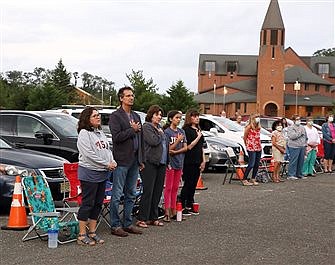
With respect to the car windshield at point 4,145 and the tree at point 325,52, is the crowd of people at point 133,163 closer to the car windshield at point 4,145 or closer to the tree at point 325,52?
the car windshield at point 4,145

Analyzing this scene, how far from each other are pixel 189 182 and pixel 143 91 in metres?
40.4

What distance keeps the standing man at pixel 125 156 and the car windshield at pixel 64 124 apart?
5.13 m

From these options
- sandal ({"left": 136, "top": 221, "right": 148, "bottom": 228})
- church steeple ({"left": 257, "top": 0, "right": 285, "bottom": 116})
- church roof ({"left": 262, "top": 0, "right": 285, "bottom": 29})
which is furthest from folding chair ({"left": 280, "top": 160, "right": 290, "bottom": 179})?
church roof ({"left": 262, "top": 0, "right": 285, "bottom": 29})

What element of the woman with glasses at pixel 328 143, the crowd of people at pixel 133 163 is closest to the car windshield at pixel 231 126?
the woman with glasses at pixel 328 143

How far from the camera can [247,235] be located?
8.67 meters

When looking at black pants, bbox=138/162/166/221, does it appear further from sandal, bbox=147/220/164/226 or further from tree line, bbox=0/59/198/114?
tree line, bbox=0/59/198/114

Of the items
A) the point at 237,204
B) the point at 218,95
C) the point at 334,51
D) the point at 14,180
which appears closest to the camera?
the point at 14,180

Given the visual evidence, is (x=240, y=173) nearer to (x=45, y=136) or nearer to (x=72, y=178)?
(x=45, y=136)

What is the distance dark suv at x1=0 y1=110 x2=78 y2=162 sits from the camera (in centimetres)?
1330

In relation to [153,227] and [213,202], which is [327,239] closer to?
[153,227]

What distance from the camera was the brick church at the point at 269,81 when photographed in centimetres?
9294

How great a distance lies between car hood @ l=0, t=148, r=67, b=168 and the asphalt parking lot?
0.99 meters

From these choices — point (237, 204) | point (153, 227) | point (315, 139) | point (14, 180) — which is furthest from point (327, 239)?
point (315, 139)

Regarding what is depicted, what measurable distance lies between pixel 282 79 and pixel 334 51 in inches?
2018
